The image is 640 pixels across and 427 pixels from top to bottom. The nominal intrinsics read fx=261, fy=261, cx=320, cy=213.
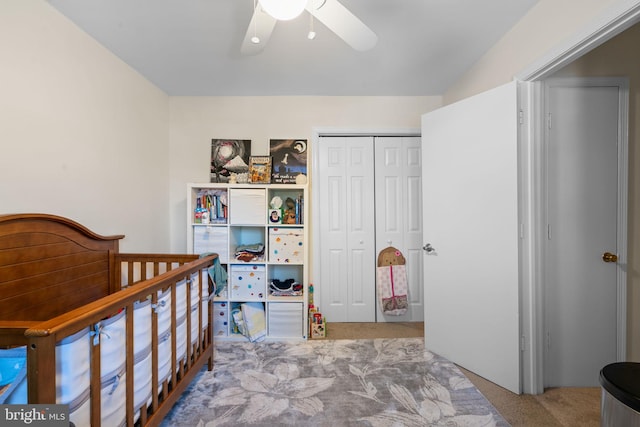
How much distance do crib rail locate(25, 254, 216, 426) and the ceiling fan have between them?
4.01 feet

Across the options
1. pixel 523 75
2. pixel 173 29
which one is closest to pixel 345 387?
pixel 523 75

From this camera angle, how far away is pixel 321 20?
1.13 meters

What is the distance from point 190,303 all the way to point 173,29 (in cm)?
175

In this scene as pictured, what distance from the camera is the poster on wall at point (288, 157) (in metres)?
2.63

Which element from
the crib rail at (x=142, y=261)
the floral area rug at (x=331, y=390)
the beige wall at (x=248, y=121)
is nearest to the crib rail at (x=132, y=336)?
the crib rail at (x=142, y=261)

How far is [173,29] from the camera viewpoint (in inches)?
66.6

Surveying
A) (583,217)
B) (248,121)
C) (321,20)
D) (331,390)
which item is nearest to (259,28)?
(321,20)

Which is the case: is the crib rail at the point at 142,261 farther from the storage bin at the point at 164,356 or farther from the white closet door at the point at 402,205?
the white closet door at the point at 402,205

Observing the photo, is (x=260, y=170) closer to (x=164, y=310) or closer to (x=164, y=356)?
(x=164, y=310)

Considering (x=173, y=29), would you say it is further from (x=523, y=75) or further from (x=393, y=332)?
(x=393, y=332)

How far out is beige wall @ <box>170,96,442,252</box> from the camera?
2658 mm

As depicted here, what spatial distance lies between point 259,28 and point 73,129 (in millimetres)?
1396

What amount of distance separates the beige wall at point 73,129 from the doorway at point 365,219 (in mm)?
1639

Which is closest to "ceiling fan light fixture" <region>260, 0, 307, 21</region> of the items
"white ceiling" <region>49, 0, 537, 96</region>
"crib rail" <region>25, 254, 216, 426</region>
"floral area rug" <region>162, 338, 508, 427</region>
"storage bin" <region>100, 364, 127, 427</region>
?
"white ceiling" <region>49, 0, 537, 96</region>
